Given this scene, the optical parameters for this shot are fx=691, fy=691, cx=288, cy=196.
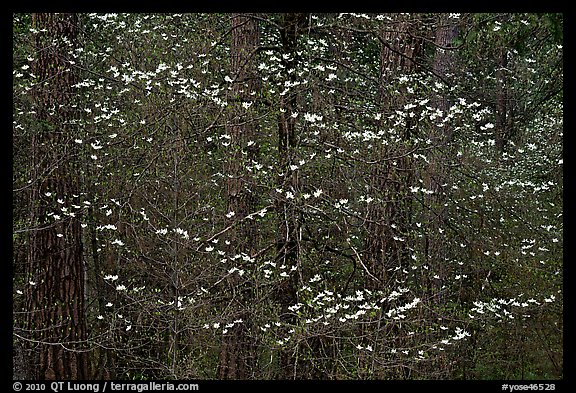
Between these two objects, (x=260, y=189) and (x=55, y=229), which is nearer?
(x=260, y=189)

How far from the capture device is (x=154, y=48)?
764 centimetres

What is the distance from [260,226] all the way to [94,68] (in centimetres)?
283

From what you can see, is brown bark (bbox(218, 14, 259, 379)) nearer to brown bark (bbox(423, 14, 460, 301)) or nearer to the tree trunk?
the tree trunk

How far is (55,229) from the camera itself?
7523mm

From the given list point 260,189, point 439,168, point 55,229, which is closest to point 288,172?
point 260,189

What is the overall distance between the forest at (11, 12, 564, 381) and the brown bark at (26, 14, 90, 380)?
0.8 inches

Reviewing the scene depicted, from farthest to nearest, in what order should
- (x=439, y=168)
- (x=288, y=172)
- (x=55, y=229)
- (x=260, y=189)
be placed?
(x=439, y=168) → (x=55, y=229) → (x=260, y=189) → (x=288, y=172)

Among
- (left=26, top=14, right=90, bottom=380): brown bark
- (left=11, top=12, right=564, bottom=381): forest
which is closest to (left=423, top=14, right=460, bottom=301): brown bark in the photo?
(left=11, top=12, right=564, bottom=381): forest

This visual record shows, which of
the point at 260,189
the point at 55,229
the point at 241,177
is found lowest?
the point at 55,229

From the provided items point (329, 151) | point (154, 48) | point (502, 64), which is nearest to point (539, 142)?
point (502, 64)

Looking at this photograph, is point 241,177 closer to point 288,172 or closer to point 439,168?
point 288,172

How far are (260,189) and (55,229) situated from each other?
228 cm

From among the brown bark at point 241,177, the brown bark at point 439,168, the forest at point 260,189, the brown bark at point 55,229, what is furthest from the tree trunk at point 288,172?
the brown bark at point 55,229
